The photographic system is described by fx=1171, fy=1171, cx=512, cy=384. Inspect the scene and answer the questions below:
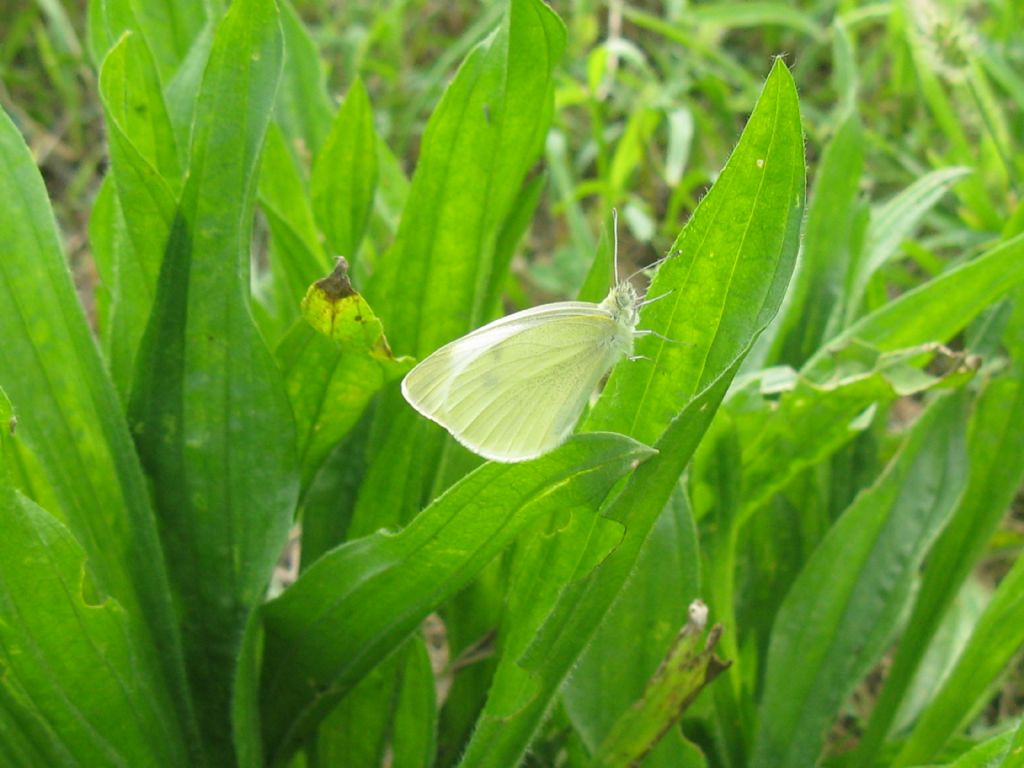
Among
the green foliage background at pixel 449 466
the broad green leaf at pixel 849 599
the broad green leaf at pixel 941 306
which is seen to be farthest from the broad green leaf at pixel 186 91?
the broad green leaf at pixel 849 599

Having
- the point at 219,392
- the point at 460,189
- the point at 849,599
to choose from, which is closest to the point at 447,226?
the point at 460,189

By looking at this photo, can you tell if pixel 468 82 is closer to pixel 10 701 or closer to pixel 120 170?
pixel 120 170

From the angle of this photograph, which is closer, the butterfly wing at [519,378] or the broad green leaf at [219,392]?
the butterfly wing at [519,378]

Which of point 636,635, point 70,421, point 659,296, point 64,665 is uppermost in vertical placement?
point 659,296

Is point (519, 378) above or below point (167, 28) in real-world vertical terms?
below

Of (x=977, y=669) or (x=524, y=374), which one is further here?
(x=977, y=669)

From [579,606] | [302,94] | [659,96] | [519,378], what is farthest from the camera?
[659,96]

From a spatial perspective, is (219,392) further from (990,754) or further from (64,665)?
(990,754)

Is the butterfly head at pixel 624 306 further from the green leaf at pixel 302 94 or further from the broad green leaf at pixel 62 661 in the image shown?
the green leaf at pixel 302 94

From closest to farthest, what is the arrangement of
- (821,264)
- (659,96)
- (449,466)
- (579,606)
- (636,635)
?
(579,606)
(636,635)
(449,466)
(821,264)
(659,96)
